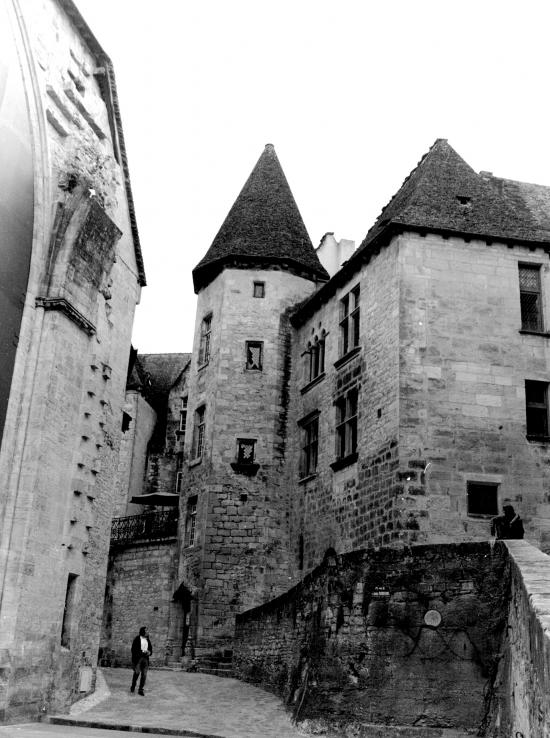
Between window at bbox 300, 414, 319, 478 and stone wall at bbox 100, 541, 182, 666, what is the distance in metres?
4.86

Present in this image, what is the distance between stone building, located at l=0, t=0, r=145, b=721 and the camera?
41.2 feet

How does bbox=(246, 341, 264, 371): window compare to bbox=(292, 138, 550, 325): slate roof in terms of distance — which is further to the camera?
bbox=(246, 341, 264, 371): window

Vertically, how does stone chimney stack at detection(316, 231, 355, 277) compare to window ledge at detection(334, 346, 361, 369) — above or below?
above

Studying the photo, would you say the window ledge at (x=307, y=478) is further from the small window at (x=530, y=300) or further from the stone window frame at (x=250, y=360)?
the small window at (x=530, y=300)

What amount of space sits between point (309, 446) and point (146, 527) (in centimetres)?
689

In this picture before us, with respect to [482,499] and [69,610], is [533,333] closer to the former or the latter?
[482,499]

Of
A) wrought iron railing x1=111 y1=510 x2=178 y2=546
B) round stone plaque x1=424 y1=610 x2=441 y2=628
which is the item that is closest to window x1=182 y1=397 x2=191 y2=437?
wrought iron railing x1=111 y1=510 x2=178 y2=546

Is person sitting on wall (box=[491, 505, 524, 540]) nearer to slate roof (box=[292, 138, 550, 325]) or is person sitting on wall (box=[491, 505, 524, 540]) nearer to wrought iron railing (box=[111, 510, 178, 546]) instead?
slate roof (box=[292, 138, 550, 325])

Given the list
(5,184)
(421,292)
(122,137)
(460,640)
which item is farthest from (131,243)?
(460,640)

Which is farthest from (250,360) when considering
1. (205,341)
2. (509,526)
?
(509,526)

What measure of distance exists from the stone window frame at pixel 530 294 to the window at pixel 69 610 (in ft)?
36.1

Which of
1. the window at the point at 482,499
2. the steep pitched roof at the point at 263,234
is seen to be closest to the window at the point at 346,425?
the window at the point at 482,499

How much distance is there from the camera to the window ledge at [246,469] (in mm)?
23562

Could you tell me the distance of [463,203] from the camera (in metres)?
20.1
